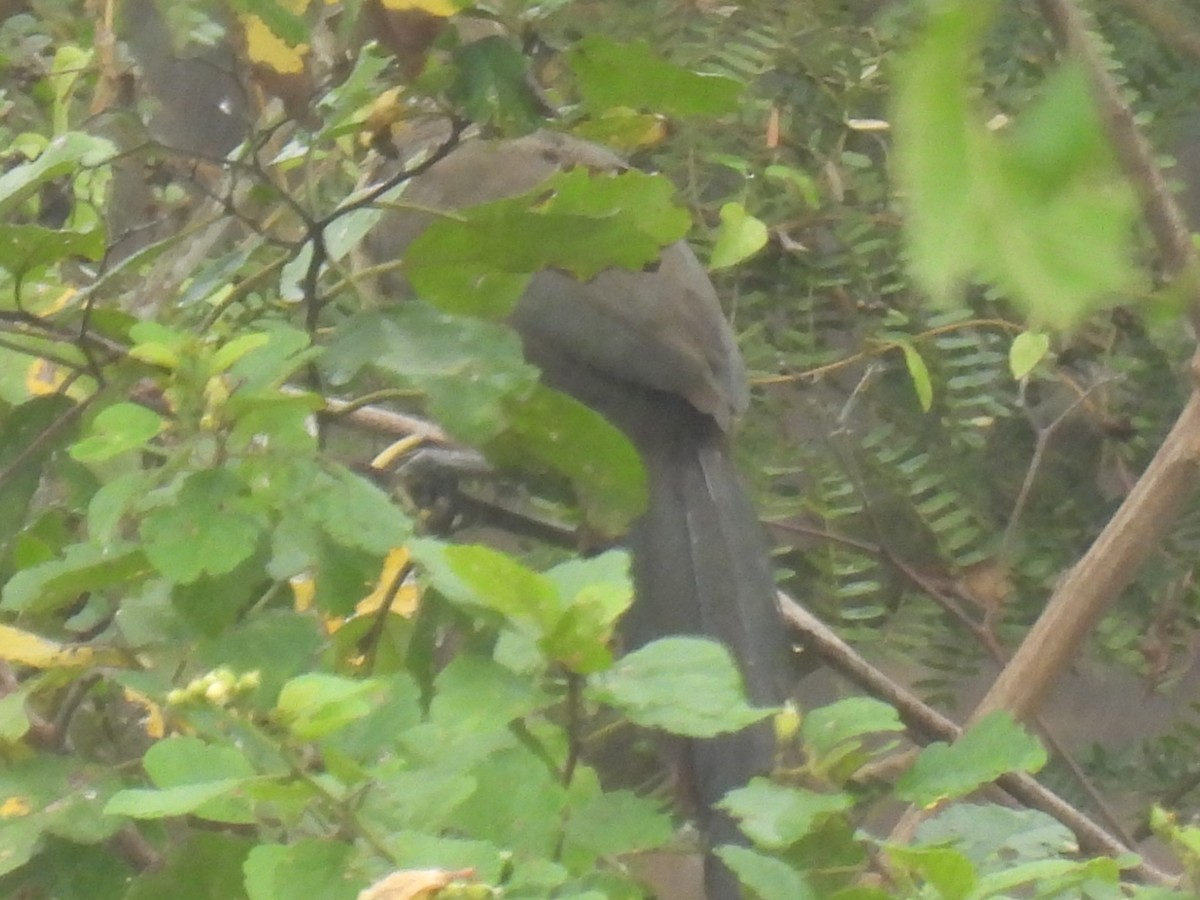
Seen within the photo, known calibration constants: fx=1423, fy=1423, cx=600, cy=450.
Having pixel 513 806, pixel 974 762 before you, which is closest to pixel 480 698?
pixel 513 806

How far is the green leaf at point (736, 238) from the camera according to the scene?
131cm

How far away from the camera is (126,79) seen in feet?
4.97

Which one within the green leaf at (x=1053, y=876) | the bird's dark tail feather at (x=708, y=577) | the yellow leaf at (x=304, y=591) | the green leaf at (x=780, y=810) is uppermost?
the green leaf at (x=1053, y=876)

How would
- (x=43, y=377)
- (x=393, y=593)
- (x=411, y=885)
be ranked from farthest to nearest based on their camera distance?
(x=43, y=377) → (x=393, y=593) → (x=411, y=885)

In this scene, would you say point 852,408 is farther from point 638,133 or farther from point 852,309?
point 638,133

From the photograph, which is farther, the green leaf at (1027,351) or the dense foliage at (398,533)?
the green leaf at (1027,351)

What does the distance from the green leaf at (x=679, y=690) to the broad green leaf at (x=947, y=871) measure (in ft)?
0.29

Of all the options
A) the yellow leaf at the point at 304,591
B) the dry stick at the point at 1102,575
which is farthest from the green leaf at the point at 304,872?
the dry stick at the point at 1102,575

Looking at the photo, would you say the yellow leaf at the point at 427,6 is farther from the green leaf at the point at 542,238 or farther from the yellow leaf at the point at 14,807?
the yellow leaf at the point at 14,807

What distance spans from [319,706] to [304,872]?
0.06 metres

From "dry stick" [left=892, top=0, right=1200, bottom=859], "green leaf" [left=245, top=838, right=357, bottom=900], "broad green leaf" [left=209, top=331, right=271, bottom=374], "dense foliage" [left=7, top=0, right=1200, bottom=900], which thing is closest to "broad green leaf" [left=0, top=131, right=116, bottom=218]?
"dense foliage" [left=7, top=0, right=1200, bottom=900]

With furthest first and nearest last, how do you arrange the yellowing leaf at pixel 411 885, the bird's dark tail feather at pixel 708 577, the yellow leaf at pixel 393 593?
the bird's dark tail feather at pixel 708 577
the yellow leaf at pixel 393 593
the yellowing leaf at pixel 411 885

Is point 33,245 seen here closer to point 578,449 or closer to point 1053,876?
point 578,449

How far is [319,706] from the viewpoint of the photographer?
513mm
